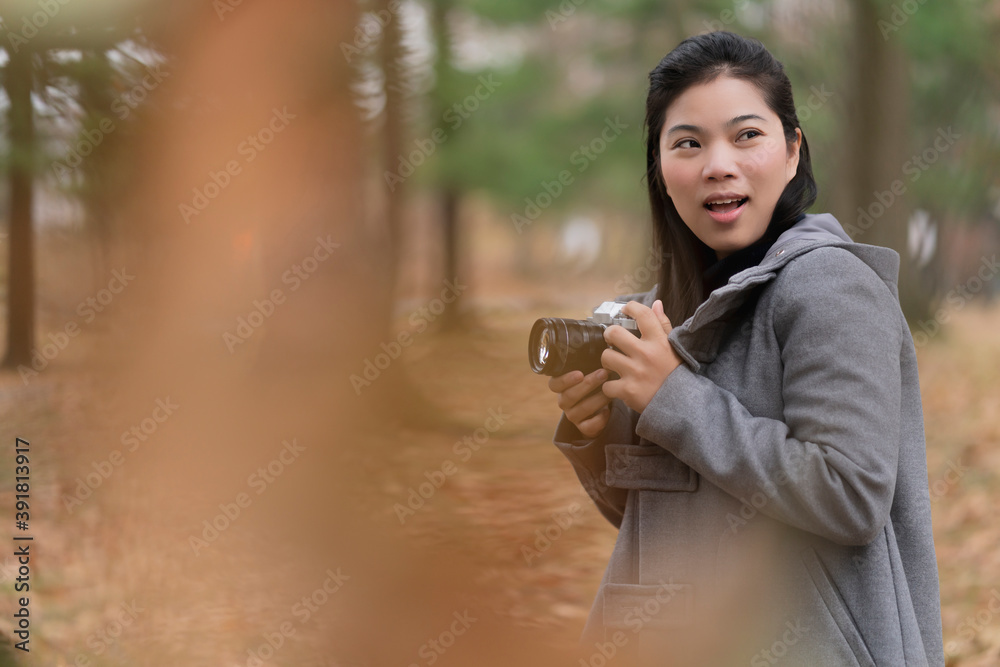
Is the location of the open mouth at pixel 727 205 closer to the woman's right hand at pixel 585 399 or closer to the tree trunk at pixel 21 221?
the woman's right hand at pixel 585 399

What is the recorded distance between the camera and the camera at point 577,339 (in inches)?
51.0

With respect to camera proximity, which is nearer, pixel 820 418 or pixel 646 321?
pixel 820 418

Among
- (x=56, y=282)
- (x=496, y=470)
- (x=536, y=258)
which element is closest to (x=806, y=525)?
(x=56, y=282)

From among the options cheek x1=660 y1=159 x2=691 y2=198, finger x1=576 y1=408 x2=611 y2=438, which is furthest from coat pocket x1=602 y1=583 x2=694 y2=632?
cheek x1=660 y1=159 x2=691 y2=198

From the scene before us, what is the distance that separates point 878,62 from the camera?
21.2 ft

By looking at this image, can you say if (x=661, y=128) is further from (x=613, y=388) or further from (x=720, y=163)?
(x=613, y=388)

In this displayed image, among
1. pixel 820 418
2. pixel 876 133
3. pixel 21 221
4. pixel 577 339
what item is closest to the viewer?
pixel 820 418

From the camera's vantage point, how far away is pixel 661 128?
4.50 feet

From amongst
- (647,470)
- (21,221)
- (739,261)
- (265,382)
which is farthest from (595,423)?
(21,221)

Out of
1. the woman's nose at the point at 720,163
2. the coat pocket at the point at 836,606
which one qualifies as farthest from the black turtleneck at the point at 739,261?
the coat pocket at the point at 836,606

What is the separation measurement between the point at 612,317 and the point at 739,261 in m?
0.22

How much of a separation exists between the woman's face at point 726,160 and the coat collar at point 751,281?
0.07m

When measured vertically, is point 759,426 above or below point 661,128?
below

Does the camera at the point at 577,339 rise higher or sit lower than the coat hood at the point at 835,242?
lower
